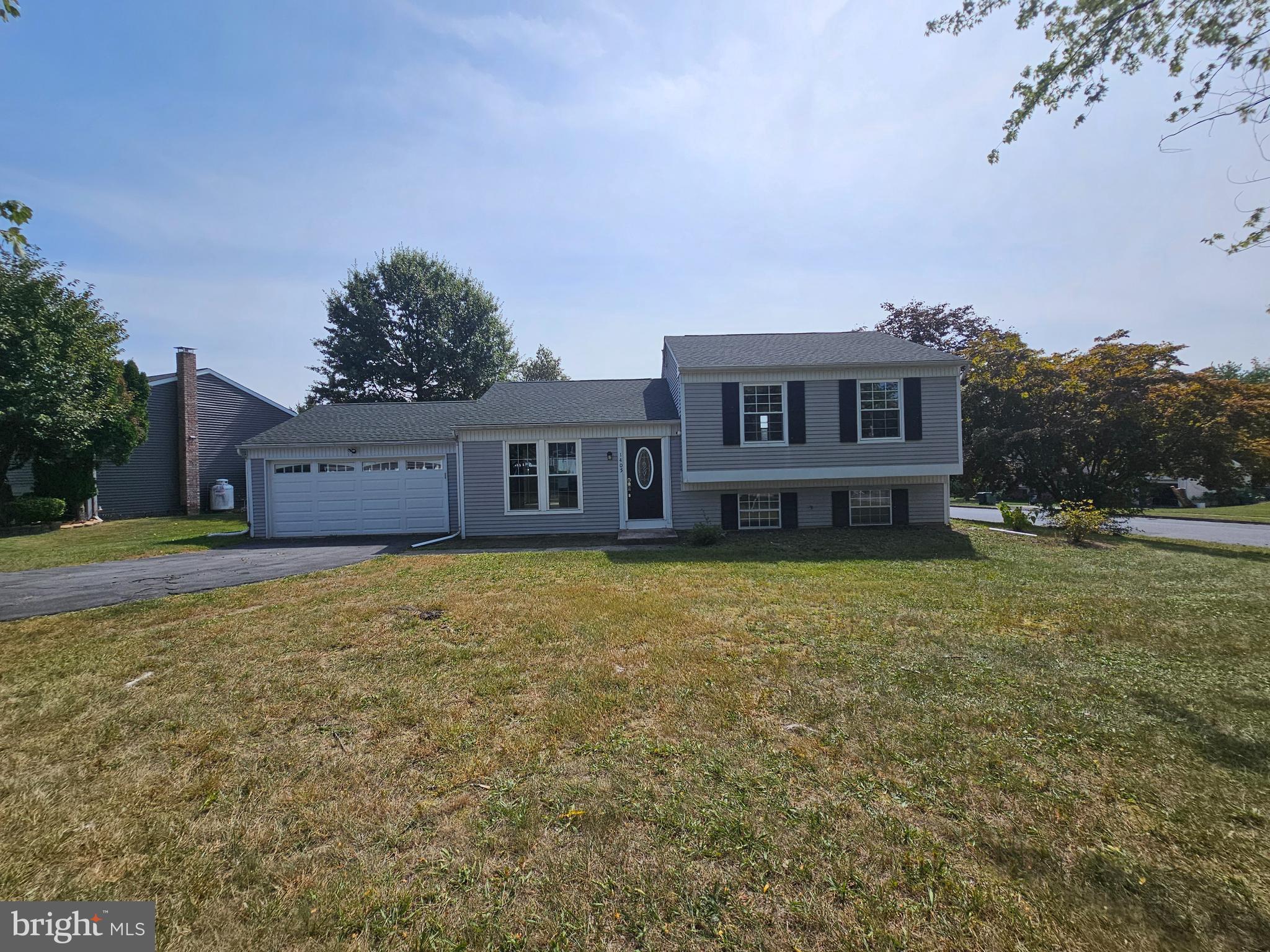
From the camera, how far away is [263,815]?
108 inches

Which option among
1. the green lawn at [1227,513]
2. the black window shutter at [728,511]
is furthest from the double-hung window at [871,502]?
the green lawn at [1227,513]

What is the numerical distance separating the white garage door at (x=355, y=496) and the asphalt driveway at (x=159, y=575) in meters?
2.00

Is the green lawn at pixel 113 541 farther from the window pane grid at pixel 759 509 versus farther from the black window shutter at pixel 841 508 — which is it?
the black window shutter at pixel 841 508

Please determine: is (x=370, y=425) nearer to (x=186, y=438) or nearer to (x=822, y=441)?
(x=186, y=438)

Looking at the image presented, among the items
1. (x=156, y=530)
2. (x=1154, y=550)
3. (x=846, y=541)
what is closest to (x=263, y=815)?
(x=846, y=541)

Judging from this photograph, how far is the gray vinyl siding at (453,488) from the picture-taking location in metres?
15.1

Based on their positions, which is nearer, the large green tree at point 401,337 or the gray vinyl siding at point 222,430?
the gray vinyl siding at point 222,430

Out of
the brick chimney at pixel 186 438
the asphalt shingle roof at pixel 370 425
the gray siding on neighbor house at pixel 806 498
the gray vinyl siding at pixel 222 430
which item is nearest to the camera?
the gray siding on neighbor house at pixel 806 498

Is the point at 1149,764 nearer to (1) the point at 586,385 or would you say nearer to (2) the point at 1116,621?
(2) the point at 1116,621

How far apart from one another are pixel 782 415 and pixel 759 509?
8.26ft

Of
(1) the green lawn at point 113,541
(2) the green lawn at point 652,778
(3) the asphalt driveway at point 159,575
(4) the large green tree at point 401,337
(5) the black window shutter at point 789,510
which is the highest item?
(4) the large green tree at point 401,337

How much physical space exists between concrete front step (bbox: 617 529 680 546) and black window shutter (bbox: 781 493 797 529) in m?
2.91

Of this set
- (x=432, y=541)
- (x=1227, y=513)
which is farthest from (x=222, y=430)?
(x=1227, y=513)

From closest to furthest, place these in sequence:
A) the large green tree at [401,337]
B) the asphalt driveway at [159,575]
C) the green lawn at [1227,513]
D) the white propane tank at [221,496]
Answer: the asphalt driveway at [159,575] < the green lawn at [1227,513] < the white propane tank at [221,496] < the large green tree at [401,337]
